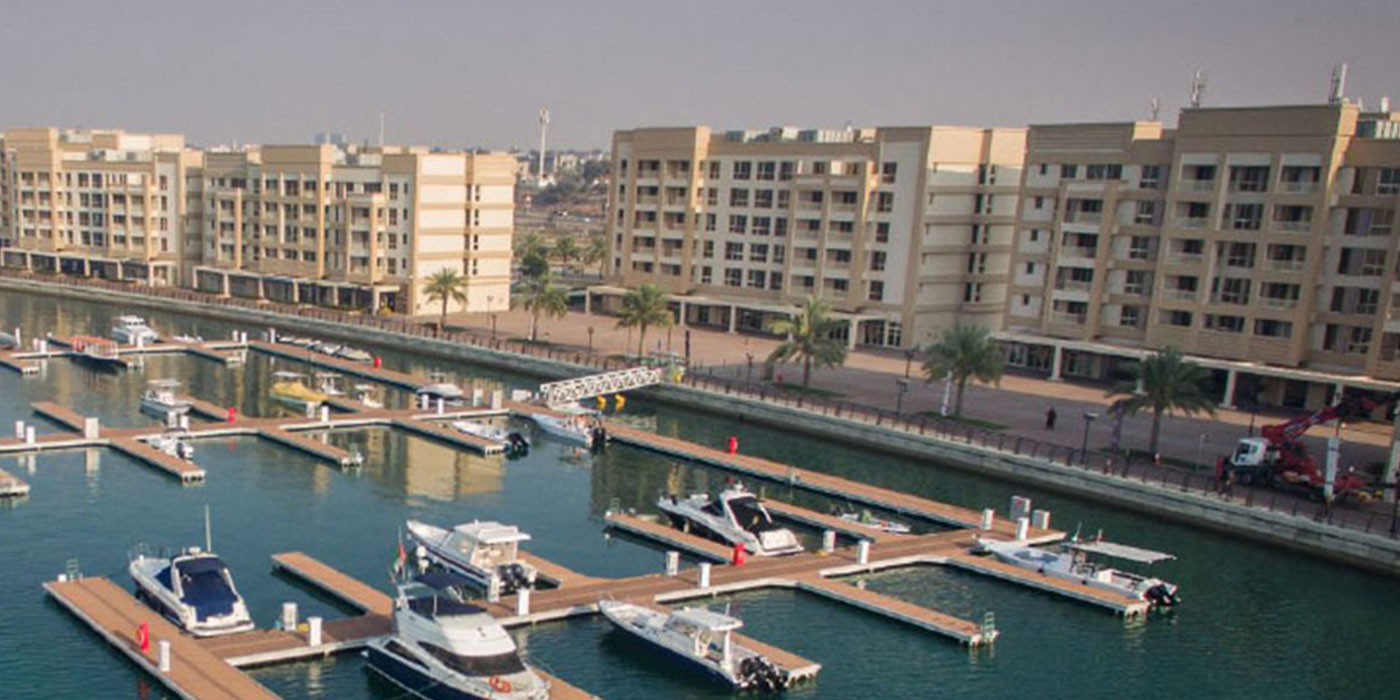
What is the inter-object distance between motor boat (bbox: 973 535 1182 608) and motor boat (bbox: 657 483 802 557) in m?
11.0

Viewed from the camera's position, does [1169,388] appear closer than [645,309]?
Yes

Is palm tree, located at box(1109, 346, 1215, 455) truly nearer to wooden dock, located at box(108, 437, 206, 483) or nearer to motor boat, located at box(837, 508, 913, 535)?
motor boat, located at box(837, 508, 913, 535)

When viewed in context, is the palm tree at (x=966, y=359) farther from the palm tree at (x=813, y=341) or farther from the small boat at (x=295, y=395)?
the small boat at (x=295, y=395)

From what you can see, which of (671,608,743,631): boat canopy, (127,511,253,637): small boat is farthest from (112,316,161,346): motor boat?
(671,608,743,631): boat canopy

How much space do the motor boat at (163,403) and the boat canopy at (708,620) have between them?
5221cm

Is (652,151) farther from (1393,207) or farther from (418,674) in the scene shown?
(418,674)

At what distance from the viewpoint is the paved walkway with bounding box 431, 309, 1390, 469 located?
3374 inches

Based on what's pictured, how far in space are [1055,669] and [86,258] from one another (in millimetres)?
170548

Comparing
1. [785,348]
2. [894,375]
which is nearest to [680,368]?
[785,348]

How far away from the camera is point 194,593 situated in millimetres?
45781

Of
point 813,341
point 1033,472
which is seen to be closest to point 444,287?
point 813,341

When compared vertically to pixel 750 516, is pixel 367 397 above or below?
below

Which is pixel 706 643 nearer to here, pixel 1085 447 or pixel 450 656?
pixel 450 656

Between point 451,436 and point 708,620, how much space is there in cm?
4299
